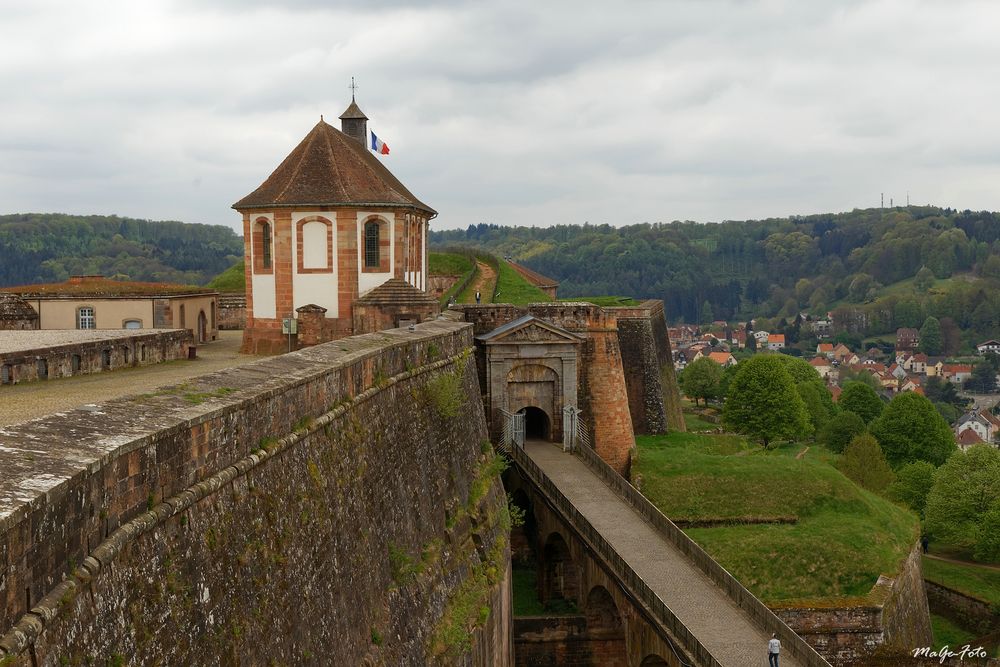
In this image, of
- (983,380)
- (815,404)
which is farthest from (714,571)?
(983,380)

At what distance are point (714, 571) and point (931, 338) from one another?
521 ft

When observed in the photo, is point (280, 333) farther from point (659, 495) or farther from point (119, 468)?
point (119, 468)

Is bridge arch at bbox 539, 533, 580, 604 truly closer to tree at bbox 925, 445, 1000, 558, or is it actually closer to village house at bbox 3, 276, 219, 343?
village house at bbox 3, 276, 219, 343

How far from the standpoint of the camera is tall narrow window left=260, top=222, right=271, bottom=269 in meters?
29.9

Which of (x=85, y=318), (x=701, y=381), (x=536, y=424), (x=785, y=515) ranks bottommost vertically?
(x=701, y=381)

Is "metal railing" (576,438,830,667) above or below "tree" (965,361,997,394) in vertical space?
above

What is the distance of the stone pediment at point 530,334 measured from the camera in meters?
29.7

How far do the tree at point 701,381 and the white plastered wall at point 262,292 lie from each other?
176 ft

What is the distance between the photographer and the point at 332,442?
11.7 metres

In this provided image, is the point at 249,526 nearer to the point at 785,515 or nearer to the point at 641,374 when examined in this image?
the point at 785,515

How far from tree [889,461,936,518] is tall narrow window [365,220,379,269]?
28.2 metres

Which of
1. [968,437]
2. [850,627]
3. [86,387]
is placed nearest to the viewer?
[86,387]

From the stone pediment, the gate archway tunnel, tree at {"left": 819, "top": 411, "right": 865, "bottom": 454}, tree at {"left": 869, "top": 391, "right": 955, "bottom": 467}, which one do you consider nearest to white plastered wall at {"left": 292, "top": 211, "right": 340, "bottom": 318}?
the stone pediment

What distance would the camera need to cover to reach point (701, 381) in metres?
79.1
